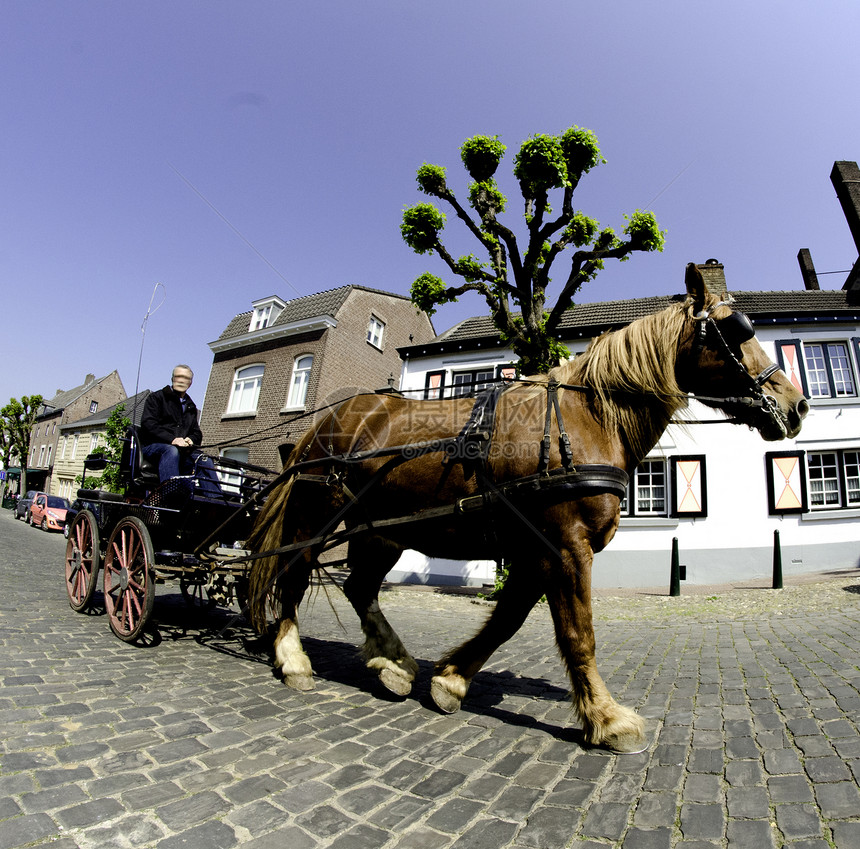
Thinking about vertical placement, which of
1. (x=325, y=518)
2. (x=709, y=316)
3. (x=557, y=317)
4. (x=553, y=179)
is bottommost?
(x=325, y=518)

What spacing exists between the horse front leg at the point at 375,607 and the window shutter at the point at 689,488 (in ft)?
38.1

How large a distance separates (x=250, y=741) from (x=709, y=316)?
→ 3.37 meters

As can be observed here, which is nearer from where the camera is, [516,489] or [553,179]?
[516,489]

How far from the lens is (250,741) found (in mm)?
2457

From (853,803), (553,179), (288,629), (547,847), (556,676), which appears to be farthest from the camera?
(553,179)

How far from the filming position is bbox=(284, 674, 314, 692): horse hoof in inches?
130

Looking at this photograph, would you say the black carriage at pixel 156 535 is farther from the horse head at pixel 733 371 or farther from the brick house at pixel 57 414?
the brick house at pixel 57 414

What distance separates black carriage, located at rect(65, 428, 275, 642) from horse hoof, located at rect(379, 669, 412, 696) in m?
1.56

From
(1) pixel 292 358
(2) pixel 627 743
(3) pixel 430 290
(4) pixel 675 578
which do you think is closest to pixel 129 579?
(2) pixel 627 743

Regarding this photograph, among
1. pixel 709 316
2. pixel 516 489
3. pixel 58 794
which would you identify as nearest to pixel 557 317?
pixel 709 316

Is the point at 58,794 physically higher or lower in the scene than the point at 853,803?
lower

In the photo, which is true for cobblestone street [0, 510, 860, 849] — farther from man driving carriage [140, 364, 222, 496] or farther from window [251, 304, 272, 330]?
window [251, 304, 272, 330]

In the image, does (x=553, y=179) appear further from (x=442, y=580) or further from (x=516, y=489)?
(x=442, y=580)

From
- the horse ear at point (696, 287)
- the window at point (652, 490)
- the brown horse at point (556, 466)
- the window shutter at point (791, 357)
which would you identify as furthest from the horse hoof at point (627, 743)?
the window shutter at point (791, 357)
